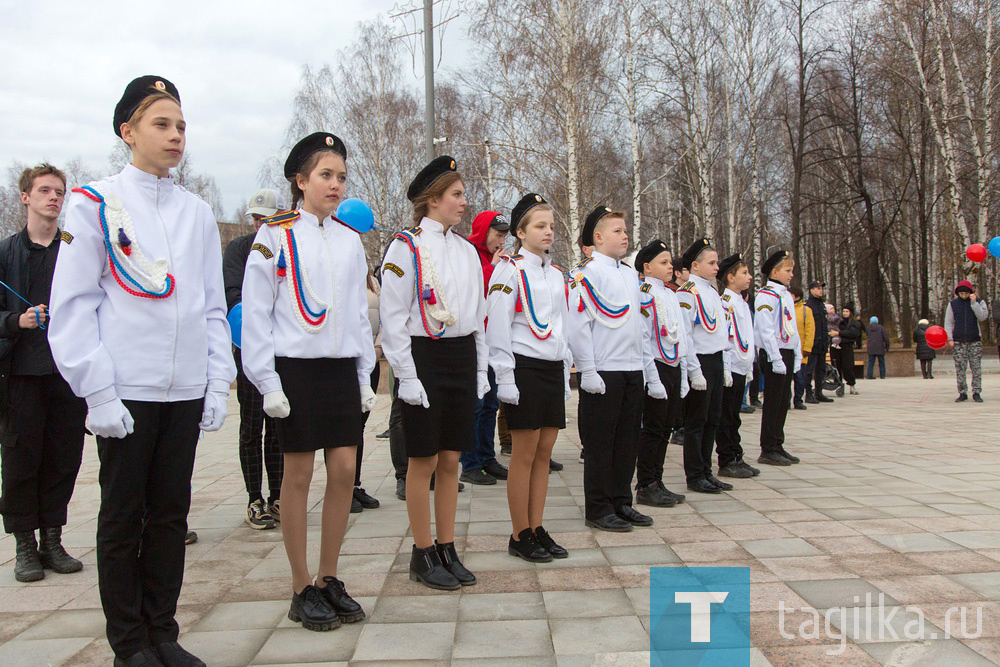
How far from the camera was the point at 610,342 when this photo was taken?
5.12 m

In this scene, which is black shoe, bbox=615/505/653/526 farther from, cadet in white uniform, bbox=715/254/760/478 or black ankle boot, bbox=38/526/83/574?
black ankle boot, bbox=38/526/83/574

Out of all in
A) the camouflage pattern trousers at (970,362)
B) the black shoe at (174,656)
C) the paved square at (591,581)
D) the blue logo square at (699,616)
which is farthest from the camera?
the camouflage pattern trousers at (970,362)

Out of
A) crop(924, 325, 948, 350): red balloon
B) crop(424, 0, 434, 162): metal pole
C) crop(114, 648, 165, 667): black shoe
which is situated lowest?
crop(114, 648, 165, 667): black shoe

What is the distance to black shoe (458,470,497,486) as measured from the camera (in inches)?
271

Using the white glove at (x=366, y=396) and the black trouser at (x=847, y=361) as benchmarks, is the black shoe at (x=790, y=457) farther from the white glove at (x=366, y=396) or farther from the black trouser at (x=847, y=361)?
the black trouser at (x=847, y=361)

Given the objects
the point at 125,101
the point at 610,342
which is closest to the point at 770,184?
the point at 610,342

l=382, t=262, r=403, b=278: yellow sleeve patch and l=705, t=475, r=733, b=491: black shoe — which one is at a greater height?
l=382, t=262, r=403, b=278: yellow sleeve patch

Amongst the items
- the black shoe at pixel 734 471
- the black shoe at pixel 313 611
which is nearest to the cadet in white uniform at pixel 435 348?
the black shoe at pixel 313 611

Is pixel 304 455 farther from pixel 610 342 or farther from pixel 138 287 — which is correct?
pixel 610 342

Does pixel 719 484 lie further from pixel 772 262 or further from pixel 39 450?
pixel 39 450

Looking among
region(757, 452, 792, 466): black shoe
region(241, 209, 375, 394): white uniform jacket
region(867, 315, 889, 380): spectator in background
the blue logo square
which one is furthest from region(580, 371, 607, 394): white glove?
region(867, 315, 889, 380): spectator in background

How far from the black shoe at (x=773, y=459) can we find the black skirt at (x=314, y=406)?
5344mm

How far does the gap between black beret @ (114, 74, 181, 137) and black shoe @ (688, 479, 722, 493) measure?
15.9ft

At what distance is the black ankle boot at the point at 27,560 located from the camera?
420 centimetres
